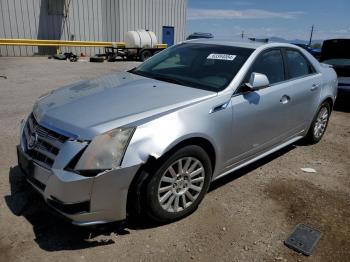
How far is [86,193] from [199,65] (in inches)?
82.7

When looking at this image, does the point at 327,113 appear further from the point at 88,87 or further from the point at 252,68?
the point at 88,87

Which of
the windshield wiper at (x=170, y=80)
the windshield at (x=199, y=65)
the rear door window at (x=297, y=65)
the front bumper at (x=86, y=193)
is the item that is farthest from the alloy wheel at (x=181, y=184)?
the rear door window at (x=297, y=65)

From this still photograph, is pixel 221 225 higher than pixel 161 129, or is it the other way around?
pixel 161 129

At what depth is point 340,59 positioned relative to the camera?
8.73 m

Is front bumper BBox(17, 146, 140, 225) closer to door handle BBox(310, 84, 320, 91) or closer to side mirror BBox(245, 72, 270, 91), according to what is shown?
side mirror BBox(245, 72, 270, 91)

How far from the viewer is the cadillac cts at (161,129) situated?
2514mm

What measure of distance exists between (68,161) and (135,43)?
18123 mm

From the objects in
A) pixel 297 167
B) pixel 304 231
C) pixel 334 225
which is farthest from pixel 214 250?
pixel 297 167

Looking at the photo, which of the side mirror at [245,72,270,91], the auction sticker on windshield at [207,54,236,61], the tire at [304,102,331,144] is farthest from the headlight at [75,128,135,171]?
the tire at [304,102,331,144]

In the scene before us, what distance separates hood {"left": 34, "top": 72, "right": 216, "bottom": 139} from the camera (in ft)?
8.71

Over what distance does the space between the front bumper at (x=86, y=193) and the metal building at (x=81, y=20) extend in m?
18.4

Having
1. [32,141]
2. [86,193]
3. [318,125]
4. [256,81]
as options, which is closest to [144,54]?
[318,125]

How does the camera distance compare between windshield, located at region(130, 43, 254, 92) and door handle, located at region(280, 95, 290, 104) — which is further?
door handle, located at region(280, 95, 290, 104)

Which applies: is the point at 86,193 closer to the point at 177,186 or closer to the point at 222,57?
the point at 177,186
